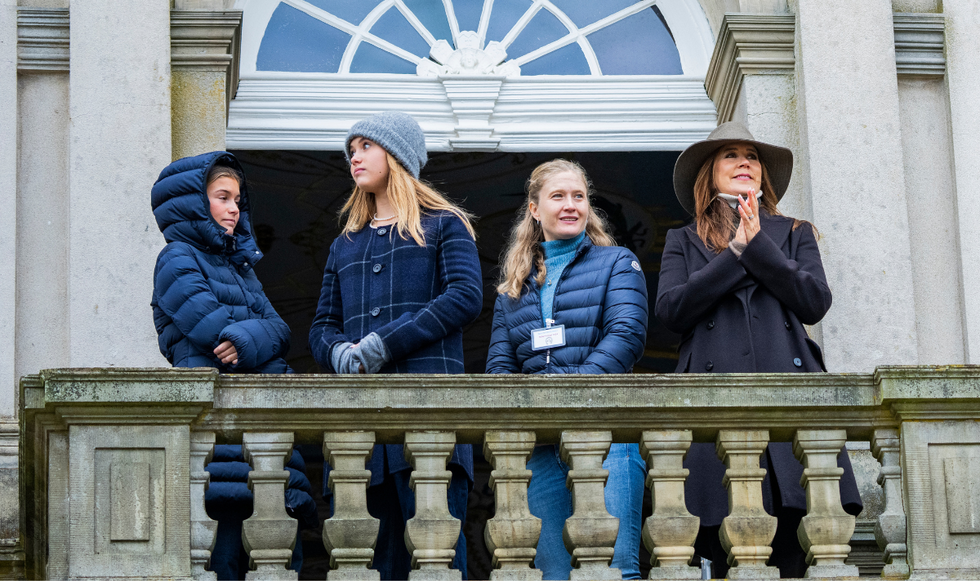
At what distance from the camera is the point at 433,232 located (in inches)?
234

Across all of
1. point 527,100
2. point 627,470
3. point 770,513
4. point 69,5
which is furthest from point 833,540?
point 69,5

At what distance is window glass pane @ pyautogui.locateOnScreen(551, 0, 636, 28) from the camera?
349 inches

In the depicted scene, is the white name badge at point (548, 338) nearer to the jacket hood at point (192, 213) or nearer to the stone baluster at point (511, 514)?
the stone baluster at point (511, 514)

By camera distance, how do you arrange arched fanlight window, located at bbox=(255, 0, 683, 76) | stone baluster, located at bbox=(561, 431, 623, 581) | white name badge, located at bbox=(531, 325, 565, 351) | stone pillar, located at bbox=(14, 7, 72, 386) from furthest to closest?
arched fanlight window, located at bbox=(255, 0, 683, 76)
stone pillar, located at bbox=(14, 7, 72, 386)
white name badge, located at bbox=(531, 325, 565, 351)
stone baluster, located at bbox=(561, 431, 623, 581)

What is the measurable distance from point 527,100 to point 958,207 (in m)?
2.31

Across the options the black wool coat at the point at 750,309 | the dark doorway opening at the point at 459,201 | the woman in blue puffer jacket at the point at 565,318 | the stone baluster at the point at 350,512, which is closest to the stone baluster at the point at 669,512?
the woman in blue puffer jacket at the point at 565,318

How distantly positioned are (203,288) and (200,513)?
944 millimetres

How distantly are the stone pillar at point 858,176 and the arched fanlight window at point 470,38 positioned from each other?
40.6 inches

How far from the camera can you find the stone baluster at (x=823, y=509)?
17.3ft

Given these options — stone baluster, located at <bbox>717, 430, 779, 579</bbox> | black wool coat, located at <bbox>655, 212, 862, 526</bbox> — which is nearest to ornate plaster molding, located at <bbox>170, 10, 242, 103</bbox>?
black wool coat, located at <bbox>655, 212, 862, 526</bbox>

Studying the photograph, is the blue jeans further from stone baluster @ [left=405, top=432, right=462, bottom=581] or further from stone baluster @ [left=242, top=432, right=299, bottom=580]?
stone baluster @ [left=242, top=432, right=299, bottom=580]

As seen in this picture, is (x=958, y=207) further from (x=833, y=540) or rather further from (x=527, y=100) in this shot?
(x=833, y=540)

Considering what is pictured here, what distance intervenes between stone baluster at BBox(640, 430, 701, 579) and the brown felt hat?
1319mm

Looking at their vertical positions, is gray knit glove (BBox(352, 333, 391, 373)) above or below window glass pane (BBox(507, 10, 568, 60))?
below
